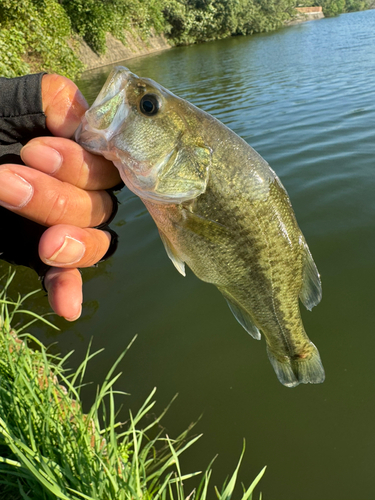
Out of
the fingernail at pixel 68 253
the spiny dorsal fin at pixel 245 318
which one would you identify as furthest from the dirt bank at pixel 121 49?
the fingernail at pixel 68 253

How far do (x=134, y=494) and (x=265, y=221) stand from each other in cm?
137

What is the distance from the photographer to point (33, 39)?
14805mm

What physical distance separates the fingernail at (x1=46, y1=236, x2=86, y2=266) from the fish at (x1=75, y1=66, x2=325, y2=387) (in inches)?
14.2

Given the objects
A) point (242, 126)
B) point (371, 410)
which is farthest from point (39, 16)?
point (371, 410)

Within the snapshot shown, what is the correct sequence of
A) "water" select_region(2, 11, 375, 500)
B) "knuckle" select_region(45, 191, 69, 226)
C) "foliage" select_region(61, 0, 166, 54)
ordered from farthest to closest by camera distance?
"foliage" select_region(61, 0, 166, 54)
"water" select_region(2, 11, 375, 500)
"knuckle" select_region(45, 191, 69, 226)

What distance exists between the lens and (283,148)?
7.24 m

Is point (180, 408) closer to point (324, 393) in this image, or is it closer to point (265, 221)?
point (324, 393)

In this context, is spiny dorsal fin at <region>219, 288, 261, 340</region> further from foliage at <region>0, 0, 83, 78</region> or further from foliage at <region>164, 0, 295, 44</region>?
Answer: foliage at <region>164, 0, 295, 44</region>

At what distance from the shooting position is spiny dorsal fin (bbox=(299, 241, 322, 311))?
1909 millimetres

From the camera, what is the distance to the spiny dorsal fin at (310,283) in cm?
191

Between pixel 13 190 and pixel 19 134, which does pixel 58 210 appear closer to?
pixel 13 190

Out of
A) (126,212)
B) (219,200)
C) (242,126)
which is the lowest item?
(126,212)

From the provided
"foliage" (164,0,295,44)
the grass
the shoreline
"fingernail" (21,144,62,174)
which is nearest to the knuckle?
"fingernail" (21,144,62,174)

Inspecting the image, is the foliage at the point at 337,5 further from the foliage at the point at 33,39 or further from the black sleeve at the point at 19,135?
the black sleeve at the point at 19,135
